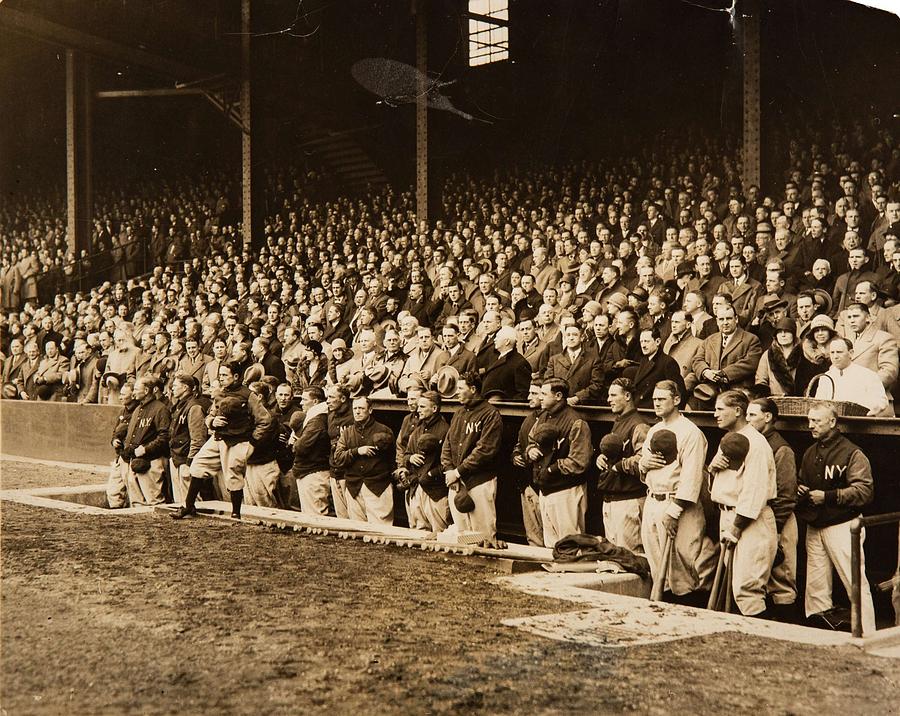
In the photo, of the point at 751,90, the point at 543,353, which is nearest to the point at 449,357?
the point at 543,353

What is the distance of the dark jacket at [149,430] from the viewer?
8.60m

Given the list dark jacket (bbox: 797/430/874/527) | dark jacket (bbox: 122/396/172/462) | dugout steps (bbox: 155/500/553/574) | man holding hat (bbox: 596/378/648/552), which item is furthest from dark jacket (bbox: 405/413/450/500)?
dark jacket (bbox: 122/396/172/462)

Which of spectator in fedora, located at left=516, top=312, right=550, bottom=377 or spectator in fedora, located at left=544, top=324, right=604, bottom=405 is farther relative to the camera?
spectator in fedora, located at left=516, top=312, right=550, bottom=377

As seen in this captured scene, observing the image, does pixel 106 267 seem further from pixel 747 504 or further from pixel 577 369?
pixel 747 504

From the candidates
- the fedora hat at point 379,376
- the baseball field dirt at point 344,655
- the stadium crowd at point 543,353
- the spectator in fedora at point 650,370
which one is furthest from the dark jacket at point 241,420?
the spectator in fedora at point 650,370

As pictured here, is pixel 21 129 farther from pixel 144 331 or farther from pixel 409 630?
pixel 409 630

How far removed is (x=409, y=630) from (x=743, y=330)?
10.2 feet

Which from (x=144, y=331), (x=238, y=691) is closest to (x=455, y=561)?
(x=238, y=691)

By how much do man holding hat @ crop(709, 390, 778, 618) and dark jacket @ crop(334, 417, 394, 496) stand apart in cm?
279

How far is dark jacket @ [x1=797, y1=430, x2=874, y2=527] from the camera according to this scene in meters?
5.13

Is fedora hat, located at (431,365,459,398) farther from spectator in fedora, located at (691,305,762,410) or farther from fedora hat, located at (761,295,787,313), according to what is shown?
fedora hat, located at (761,295,787,313)

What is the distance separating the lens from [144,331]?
10.2 m

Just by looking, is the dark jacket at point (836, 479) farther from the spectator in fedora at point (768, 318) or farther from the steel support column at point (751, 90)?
the steel support column at point (751, 90)

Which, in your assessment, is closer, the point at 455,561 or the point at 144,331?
the point at 455,561
